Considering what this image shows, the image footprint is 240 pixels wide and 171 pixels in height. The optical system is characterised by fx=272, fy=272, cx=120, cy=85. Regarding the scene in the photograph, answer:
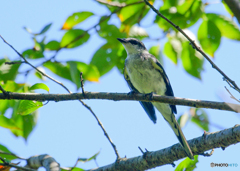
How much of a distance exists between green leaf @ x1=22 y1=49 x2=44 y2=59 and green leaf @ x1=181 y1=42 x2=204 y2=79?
5.82 feet

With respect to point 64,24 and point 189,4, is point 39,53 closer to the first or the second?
point 64,24

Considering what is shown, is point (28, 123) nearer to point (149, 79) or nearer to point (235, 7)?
point (149, 79)

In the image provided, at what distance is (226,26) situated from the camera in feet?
10.7

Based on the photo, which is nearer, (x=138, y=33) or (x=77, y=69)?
(x=77, y=69)

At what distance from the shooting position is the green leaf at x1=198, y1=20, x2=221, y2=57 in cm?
308

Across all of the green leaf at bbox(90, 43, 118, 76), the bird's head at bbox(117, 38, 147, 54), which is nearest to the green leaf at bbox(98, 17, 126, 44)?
the green leaf at bbox(90, 43, 118, 76)

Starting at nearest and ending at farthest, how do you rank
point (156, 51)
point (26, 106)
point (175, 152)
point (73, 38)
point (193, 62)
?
point (26, 106) < point (175, 152) < point (193, 62) < point (73, 38) < point (156, 51)

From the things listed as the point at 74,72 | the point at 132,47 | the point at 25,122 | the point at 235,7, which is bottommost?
the point at 235,7

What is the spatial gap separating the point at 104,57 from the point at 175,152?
1.45 meters

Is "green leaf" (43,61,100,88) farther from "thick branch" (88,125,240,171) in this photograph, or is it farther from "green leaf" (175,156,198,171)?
"green leaf" (175,156,198,171)

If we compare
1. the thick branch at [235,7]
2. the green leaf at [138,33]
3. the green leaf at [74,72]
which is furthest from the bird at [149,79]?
the thick branch at [235,7]

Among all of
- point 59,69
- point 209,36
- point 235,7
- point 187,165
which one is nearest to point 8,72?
point 59,69

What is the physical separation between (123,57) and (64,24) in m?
0.89

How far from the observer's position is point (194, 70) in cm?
330
